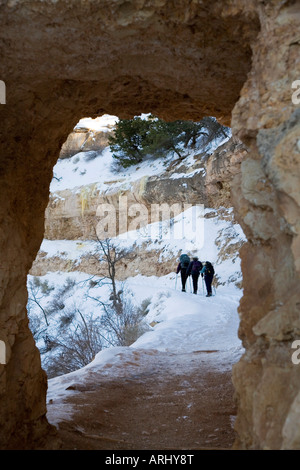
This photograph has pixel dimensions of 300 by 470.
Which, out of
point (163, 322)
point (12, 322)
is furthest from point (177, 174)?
point (12, 322)

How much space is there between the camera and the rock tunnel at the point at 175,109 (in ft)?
7.82

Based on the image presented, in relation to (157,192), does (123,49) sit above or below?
below

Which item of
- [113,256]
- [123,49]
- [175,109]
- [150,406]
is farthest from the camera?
[113,256]

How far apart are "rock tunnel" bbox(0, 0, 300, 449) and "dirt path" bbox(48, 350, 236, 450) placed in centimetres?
78

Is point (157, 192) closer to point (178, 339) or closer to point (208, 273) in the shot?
point (208, 273)

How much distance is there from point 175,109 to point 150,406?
374 cm

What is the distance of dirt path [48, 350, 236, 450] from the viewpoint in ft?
13.7

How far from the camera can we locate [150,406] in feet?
18.5

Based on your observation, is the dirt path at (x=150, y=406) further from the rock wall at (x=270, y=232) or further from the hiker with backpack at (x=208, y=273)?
the hiker with backpack at (x=208, y=273)

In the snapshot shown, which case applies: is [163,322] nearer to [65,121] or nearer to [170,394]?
[170,394]

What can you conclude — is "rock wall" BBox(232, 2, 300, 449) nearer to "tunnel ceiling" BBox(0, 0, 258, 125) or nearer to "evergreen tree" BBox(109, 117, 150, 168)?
"tunnel ceiling" BBox(0, 0, 258, 125)

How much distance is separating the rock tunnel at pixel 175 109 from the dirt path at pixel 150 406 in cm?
78

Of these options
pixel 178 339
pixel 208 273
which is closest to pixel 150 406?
pixel 178 339

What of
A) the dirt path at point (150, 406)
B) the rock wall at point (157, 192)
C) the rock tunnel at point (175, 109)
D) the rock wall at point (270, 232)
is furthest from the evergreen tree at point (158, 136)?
the rock wall at point (270, 232)
